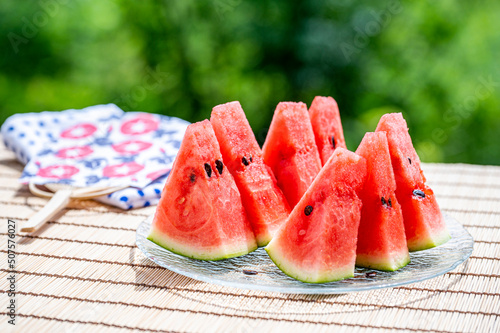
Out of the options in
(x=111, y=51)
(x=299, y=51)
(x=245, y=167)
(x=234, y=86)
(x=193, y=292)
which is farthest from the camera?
(x=111, y=51)

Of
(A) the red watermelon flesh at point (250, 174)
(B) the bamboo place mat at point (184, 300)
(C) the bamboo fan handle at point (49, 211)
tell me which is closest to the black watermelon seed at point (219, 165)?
(A) the red watermelon flesh at point (250, 174)

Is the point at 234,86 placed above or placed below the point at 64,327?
below

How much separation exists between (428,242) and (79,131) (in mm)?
2092

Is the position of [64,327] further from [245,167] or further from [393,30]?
[393,30]

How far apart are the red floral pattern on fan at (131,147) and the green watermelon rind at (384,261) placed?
1578 millimetres

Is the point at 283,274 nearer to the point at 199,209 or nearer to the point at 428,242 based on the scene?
the point at 199,209

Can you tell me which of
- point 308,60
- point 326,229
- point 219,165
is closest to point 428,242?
point 326,229

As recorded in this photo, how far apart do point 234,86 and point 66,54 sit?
194cm

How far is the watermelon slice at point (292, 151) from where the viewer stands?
2055mm

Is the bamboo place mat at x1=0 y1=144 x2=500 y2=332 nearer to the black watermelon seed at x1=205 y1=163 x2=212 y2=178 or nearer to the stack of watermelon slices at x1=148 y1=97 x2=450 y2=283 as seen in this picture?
the stack of watermelon slices at x1=148 y1=97 x2=450 y2=283

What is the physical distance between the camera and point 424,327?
1493 millimetres

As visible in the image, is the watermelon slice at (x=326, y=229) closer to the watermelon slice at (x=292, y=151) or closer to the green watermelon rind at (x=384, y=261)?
the green watermelon rind at (x=384, y=261)

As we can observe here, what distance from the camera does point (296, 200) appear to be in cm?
207

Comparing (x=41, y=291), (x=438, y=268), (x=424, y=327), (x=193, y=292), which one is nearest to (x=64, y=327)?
(x=41, y=291)
